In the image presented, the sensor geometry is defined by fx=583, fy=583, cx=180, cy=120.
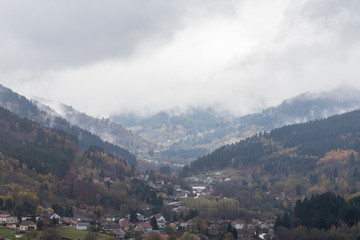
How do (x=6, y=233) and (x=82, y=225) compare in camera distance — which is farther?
(x=82, y=225)

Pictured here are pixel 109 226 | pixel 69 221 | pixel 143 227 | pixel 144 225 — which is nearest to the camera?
pixel 109 226

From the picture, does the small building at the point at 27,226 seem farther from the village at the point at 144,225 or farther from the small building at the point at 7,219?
the small building at the point at 7,219

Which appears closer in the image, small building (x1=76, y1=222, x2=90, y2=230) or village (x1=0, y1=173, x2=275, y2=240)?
village (x1=0, y1=173, x2=275, y2=240)

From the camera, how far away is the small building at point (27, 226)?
127125 millimetres

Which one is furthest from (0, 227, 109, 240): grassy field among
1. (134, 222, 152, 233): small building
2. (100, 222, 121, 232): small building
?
(134, 222, 152, 233): small building

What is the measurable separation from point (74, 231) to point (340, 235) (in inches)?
2364

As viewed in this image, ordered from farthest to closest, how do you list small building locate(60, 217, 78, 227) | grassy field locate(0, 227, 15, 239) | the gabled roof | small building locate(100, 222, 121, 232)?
small building locate(60, 217, 78, 227), small building locate(100, 222, 121, 232), the gabled roof, grassy field locate(0, 227, 15, 239)

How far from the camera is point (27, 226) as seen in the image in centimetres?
12862

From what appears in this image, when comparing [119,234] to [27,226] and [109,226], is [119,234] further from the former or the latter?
[27,226]

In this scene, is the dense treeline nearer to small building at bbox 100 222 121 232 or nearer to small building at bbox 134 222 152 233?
small building at bbox 134 222 152 233

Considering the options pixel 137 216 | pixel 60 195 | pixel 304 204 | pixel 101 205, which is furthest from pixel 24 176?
pixel 304 204

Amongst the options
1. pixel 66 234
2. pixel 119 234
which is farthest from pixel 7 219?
pixel 119 234

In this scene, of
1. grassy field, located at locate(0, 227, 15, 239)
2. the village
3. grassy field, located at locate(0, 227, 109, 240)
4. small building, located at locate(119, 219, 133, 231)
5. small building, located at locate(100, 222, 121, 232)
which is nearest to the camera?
grassy field, located at locate(0, 227, 15, 239)

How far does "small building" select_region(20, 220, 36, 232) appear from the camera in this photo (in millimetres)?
127125
